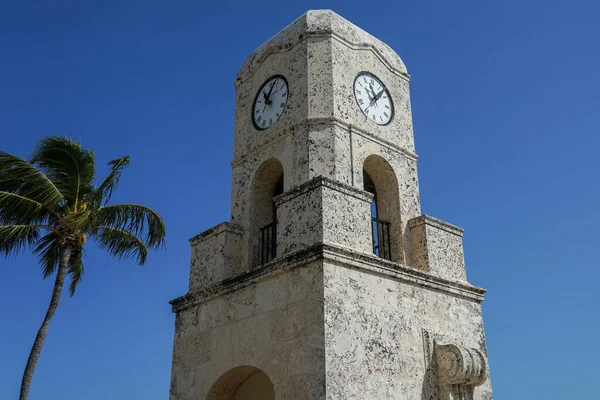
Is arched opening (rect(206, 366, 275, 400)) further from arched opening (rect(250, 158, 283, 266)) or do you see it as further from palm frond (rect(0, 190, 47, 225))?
palm frond (rect(0, 190, 47, 225))

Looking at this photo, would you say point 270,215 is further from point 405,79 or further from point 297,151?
point 405,79

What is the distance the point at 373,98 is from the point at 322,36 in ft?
4.67

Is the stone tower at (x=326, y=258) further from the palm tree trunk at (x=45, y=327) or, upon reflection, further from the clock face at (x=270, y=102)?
the palm tree trunk at (x=45, y=327)

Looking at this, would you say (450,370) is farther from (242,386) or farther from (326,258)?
(242,386)

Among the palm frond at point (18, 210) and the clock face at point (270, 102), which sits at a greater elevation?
the clock face at point (270, 102)

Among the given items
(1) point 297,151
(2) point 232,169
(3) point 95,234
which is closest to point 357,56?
(1) point 297,151

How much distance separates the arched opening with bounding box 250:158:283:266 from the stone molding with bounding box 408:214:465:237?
2.35 m

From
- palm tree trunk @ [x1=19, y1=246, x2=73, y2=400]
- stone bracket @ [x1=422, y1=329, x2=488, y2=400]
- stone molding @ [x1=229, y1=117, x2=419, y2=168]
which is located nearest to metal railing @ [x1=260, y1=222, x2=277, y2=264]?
stone molding @ [x1=229, y1=117, x2=419, y2=168]

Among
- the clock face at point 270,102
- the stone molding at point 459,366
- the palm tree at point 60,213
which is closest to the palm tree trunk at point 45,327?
the palm tree at point 60,213

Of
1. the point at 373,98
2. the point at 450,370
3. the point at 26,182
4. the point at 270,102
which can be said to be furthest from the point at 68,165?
the point at 450,370

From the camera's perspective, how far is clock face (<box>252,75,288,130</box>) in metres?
11.0

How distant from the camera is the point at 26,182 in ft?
Answer: 40.4

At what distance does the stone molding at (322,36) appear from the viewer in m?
11.0

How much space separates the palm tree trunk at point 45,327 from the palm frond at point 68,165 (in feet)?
3.73
